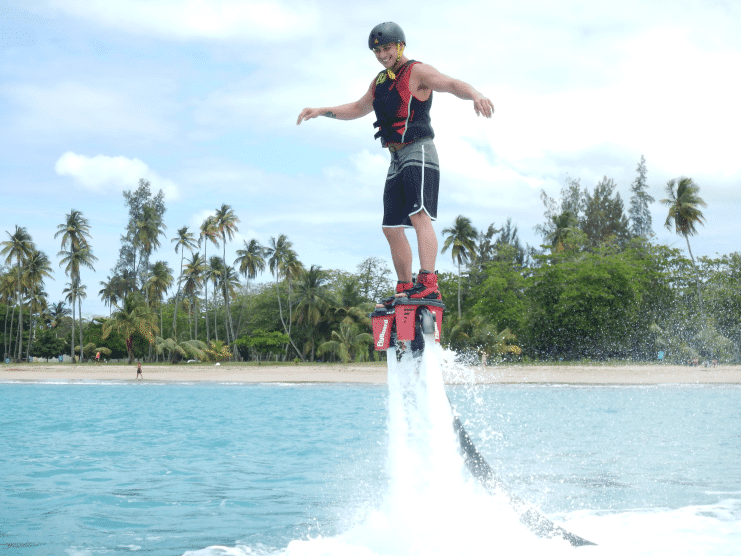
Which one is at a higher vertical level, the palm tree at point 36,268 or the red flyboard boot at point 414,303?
the palm tree at point 36,268

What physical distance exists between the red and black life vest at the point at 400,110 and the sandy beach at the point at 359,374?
26.6m

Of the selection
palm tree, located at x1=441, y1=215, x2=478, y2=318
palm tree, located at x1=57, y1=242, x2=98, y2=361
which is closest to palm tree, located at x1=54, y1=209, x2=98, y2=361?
palm tree, located at x1=57, y1=242, x2=98, y2=361

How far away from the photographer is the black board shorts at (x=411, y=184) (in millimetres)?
4961

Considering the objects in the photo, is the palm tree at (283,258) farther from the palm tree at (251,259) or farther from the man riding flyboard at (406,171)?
the man riding flyboard at (406,171)

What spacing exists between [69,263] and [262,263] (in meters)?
20.6

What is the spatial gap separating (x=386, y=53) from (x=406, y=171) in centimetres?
90

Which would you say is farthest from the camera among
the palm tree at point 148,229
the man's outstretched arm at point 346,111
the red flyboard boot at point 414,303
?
the palm tree at point 148,229

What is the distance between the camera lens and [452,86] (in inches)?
186

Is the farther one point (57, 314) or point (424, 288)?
point (57, 314)

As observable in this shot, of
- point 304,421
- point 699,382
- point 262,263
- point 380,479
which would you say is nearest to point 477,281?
point 262,263

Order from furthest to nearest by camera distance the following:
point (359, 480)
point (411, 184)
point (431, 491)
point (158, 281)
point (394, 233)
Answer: point (158, 281) → point (359, 480) → point (431, 491) → point (394, 233) → point (411, 184)

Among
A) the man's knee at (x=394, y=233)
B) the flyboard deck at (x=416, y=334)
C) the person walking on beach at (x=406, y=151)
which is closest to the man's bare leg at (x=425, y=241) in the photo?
the person walking on beach at (x=406, y=151)

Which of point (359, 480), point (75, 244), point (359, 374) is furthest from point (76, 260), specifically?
point (359, 480)

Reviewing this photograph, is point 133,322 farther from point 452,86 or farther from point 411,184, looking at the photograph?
point 452,86
